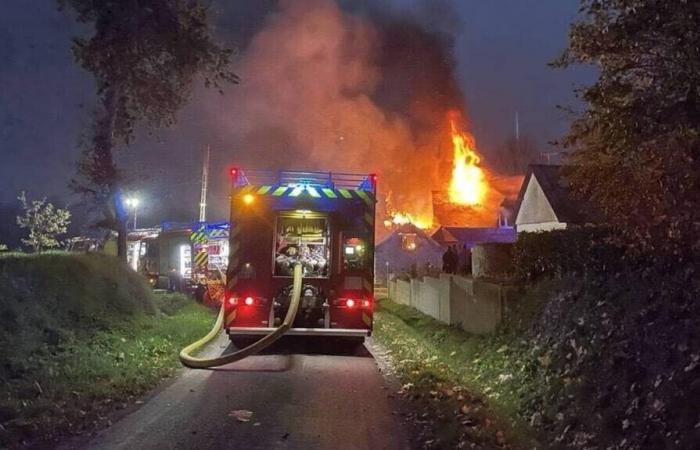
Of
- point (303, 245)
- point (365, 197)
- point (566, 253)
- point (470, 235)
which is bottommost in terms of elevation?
point (566, 253)

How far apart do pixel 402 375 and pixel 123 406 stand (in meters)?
4.35

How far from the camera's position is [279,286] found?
44.0ft

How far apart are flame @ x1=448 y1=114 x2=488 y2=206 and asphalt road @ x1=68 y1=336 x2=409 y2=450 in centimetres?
6113

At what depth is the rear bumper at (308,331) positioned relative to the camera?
43.2ft

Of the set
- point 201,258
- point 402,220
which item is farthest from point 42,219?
point 402,220

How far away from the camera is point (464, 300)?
15.8 metres

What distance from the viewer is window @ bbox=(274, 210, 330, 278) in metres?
13.8

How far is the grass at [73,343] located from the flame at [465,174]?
57.4m

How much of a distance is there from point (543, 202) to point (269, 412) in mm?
28289

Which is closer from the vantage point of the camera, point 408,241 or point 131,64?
point 131,64

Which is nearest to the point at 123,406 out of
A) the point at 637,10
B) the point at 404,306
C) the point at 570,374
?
the point at 570,374

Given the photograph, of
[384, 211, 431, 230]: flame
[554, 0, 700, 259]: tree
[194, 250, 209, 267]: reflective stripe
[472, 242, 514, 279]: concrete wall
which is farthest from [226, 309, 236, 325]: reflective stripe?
[384, 211, 431, 230]: flame

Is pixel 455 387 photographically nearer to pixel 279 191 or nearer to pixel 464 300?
pixel 279 191

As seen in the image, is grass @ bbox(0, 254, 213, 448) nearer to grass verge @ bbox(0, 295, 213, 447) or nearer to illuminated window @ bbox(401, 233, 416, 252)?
grass verge @ bbox(0, 295, 213, 447)
